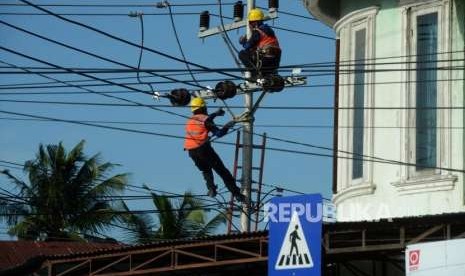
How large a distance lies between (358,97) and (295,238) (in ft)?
14.4

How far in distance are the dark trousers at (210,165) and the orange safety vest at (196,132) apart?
0.09m

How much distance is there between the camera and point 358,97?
78.0 ft

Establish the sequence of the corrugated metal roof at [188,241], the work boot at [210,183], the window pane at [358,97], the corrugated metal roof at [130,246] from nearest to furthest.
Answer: the corrugated metal roof at [130,246], the corrugated metal roof at [188,241], the window pane at [358,97], the work boot at [210,183]

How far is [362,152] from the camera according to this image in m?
23.4

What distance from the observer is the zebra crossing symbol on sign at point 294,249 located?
65.1 feet

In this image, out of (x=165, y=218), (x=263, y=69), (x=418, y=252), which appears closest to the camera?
(x=418, y=252)

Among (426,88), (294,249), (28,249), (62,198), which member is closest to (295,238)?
(294,249)

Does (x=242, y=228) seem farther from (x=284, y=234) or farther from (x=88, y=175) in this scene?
(x=88, y=175)

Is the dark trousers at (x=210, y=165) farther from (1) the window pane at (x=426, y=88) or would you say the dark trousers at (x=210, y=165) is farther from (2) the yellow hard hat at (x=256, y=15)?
(1) the window pane at (x=426, y=88)

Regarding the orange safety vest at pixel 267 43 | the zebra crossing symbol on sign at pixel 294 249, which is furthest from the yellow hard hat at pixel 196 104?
the zebra crossing symbol on sign at pixel 294 249

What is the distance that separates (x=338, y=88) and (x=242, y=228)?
3.80 meters

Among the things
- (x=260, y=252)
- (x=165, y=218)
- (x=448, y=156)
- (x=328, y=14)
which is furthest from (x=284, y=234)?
(x=165, y=218)

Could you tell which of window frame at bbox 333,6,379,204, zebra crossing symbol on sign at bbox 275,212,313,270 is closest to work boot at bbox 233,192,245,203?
window frame at bbox 333,6,379,204

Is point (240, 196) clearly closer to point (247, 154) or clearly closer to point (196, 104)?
point (247, 154)
